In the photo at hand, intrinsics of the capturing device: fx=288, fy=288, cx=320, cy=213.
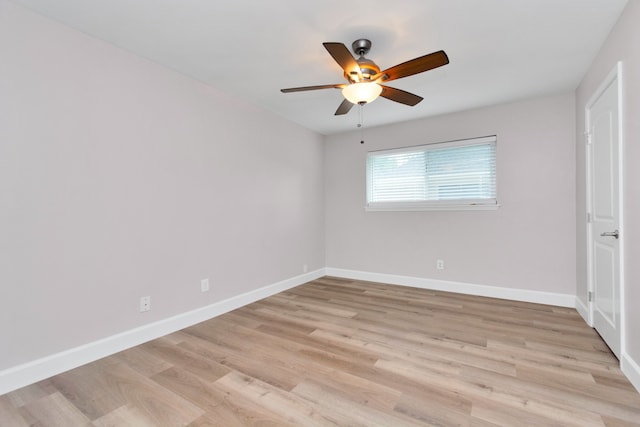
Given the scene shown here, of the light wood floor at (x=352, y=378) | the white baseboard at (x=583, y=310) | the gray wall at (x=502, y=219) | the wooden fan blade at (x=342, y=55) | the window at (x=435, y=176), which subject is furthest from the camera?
the window at (x=435, y=176)

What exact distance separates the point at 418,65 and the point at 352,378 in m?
2.04

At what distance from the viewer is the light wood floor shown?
5.00 feet

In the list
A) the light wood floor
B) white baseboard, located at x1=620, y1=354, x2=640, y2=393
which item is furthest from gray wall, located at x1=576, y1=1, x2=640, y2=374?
the light wood floor

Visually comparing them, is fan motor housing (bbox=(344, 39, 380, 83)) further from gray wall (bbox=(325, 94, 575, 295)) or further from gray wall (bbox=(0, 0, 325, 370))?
gray wall (bbox=(325, 94, 575, 295))

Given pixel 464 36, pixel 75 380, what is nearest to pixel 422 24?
pixel 464 36

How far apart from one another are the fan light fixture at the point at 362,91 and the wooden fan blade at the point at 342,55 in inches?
4.0

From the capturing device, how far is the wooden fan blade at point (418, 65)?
5.52 ft

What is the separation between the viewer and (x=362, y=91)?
2020 millimetres

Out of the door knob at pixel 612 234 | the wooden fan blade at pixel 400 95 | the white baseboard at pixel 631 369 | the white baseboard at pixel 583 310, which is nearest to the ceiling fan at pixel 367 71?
the wooden fan blade at pixel 400 95

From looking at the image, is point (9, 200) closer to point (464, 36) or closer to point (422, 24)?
point (422, 24)

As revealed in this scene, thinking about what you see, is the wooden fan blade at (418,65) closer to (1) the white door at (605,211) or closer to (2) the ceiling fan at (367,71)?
(2) the ceiling fan at (367,71)

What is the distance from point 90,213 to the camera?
212 cm

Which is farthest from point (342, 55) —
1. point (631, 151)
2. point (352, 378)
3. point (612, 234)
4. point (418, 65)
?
point (612, 234)

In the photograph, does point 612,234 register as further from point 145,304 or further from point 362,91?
point 145,304
